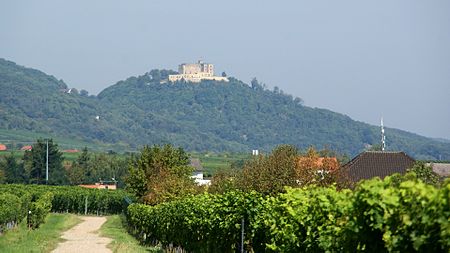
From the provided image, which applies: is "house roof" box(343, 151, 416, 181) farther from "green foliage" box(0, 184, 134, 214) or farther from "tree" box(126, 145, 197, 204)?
"green foliage" box(0, 184, 134, 214)

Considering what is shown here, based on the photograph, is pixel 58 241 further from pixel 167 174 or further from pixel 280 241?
pixel 280 241

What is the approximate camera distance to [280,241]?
53.2ft

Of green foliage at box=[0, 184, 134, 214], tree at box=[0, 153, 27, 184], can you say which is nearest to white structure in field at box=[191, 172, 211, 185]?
green foliage at box=[0, 184, 134, 214]

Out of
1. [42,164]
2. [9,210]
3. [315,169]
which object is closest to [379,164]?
[315,169]

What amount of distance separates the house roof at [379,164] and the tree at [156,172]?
20369 millimetres

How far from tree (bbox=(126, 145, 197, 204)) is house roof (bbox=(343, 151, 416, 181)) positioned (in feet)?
66.8

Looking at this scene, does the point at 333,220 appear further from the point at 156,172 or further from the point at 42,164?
the point at 42,164

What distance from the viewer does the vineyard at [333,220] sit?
28.2 feet

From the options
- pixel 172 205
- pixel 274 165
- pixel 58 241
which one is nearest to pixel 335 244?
pixel 172 205

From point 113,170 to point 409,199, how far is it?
153m

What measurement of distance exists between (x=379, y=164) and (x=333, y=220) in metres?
66.2

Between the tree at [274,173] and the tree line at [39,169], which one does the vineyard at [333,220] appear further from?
the tree line at [39,169]

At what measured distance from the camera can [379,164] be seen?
255ft

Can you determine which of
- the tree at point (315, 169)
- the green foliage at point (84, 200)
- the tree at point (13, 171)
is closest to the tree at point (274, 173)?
the tree at point (315, 169)
